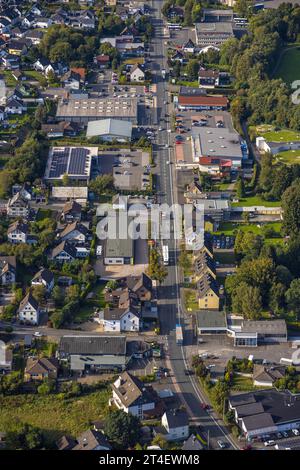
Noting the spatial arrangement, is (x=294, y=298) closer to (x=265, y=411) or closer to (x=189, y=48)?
(x=265, y=411)

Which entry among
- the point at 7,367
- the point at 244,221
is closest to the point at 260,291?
the point at 244,221

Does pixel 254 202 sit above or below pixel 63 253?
below

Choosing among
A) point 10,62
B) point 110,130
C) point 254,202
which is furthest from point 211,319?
point 10,62

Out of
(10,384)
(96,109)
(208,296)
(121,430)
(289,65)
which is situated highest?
(121,430)

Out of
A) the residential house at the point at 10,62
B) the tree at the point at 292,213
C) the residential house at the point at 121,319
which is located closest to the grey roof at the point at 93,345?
the residential house at the point at 121,319

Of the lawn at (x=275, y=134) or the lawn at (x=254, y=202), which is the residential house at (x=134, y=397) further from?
the lawn at (x=275, y=134)

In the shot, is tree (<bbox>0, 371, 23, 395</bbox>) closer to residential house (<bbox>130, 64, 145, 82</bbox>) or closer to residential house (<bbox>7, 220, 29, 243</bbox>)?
residential house (<bbox>7, 220, 29, 243</bbox>)
